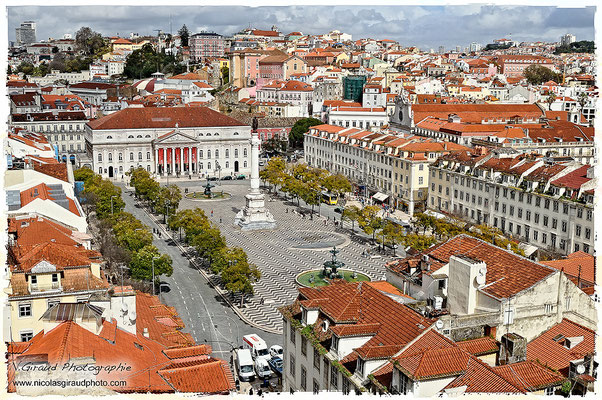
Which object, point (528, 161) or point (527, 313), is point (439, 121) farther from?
point (527, 313)

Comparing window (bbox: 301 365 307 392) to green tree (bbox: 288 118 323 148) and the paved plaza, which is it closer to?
the paved plaza

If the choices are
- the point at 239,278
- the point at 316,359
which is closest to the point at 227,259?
the point at 239,278

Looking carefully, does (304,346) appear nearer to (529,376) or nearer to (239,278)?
(529,376)

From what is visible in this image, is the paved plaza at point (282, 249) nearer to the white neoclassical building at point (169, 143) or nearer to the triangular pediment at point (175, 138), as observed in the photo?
the triangular pediment at point (175, 138)

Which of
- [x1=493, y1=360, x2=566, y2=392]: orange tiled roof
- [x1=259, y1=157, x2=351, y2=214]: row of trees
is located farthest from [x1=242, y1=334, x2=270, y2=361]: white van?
[x1=259, y1=157, x2=351, y2=214]: row of trees

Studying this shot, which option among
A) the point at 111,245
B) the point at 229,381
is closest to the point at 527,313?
the point at 229,381

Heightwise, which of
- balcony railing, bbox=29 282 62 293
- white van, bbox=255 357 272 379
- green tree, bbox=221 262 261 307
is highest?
balcony railing, bbox=29 282 62 293
